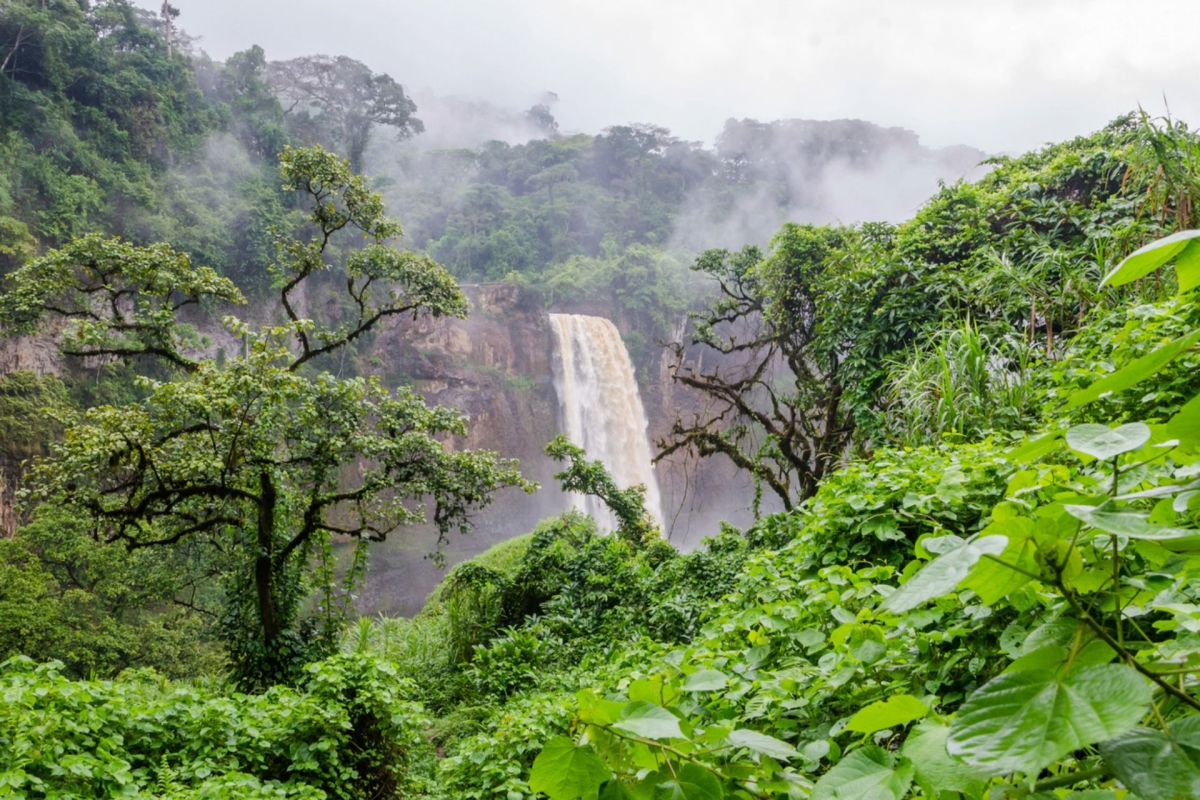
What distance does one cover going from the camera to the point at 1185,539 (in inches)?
17.3

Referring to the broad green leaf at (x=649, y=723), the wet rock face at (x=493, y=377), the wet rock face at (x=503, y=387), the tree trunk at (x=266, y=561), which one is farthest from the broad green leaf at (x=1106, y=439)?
the wet rock face at (x=493, y=377)

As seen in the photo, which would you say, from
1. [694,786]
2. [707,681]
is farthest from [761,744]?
[707,681]

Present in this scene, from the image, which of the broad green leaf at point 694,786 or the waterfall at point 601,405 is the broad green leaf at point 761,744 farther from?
the waterfall at point 601,405

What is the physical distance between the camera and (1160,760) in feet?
1.26

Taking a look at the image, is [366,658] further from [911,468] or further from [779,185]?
[779,185]

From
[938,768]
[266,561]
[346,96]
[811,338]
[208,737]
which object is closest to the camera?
[938,768]

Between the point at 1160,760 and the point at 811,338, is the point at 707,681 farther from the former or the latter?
the point at 811,338

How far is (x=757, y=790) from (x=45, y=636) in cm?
1104

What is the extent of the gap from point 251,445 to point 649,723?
6637 millimetres

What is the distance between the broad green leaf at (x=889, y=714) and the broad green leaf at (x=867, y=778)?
0.9 inches

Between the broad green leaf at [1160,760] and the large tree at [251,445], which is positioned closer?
the broad green leaf at [1160,760]

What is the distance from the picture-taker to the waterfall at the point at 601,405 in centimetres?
2055

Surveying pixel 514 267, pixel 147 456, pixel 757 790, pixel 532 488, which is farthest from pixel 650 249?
pixel 757 790

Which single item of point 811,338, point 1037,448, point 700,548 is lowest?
point 700,548
